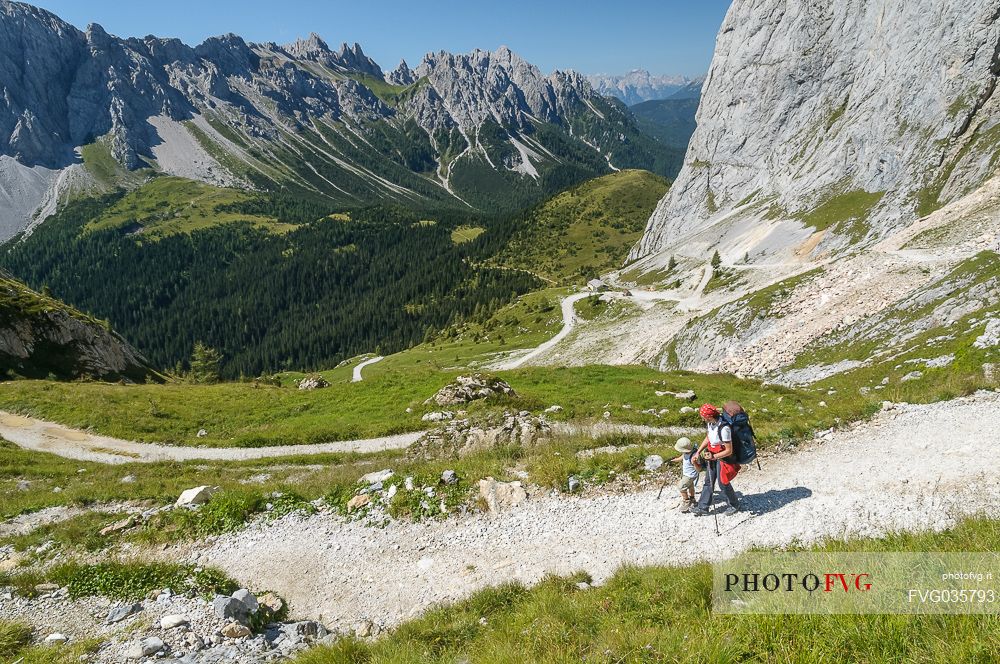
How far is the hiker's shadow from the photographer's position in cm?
1137

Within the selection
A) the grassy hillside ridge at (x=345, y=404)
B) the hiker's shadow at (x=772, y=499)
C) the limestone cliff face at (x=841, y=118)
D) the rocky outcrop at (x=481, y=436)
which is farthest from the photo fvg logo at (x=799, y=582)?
the limestone cliff face at (x=841, y=118)

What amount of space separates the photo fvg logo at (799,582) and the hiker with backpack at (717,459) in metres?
3.31

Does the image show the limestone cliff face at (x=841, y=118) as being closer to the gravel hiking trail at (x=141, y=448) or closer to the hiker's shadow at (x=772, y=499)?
the hiker's shadow at (x=772, y=499)

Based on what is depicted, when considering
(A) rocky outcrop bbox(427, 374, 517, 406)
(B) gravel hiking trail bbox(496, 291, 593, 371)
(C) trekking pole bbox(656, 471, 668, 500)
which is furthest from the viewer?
(B) gravel hiking trail bbox(496, 291, 593, 371)

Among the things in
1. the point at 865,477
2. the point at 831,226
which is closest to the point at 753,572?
the point at 865,477

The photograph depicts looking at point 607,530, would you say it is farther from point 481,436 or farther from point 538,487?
point 481,436

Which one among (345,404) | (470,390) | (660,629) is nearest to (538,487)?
(660,629)

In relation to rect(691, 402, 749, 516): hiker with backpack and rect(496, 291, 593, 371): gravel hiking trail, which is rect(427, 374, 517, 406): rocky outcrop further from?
rect(496, 291, 593, 371): gravel hiking trail

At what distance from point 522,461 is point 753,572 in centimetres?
892

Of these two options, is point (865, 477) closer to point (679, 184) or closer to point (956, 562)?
point (956, 562)

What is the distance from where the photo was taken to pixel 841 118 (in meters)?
93.9

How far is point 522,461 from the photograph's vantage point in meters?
16.1

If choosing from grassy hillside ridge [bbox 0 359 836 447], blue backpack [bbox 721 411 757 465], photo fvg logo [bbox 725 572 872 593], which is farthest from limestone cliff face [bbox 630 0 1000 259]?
photo fvg logo [bbox 725 572 872 593]

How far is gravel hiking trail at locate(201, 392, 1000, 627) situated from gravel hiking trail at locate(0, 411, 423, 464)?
45.3ft
